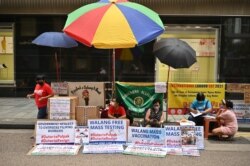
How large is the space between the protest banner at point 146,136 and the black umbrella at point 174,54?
195cm

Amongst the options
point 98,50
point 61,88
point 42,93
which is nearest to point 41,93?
point 42,93

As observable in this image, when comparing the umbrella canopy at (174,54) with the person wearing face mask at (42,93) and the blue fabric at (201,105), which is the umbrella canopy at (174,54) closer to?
the blue fabric at (201,105)

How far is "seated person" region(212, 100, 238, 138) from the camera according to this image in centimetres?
980

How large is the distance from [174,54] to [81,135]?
310 cm

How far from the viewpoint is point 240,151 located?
8922 millimetres

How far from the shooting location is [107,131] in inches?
354

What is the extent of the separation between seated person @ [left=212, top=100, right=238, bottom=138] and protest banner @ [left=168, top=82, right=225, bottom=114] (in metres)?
1.68

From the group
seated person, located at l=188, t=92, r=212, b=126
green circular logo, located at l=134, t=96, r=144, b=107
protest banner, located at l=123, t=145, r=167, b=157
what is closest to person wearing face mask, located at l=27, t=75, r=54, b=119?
green circular logo, located at l=134, t=96, r=144, b=107

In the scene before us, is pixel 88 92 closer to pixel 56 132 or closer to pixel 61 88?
pixel 61 88

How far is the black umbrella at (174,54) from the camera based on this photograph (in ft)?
32.7

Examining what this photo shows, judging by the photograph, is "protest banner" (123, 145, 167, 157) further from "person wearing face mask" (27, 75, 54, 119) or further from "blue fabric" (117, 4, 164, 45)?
"person wearing face mask" (27, 75, 54, 119)

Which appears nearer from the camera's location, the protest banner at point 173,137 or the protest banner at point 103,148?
the protest banner at point 103,148

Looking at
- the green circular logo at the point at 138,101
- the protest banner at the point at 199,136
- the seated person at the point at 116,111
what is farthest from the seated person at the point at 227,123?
the seated person at the point at 116,111

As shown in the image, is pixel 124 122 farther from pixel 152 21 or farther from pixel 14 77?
pixel 14 77
